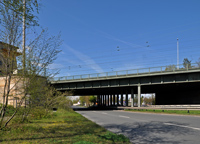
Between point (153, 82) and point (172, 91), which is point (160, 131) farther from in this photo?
point (172, 91)

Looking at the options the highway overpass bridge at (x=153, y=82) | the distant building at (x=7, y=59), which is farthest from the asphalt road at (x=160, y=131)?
the highway overpass bridge at (x=153, y=82)

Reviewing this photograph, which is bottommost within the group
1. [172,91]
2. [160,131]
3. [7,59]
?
[160,131]

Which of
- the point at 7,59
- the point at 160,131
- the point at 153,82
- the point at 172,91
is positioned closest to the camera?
the point at 7,59

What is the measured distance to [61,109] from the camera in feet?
66.9

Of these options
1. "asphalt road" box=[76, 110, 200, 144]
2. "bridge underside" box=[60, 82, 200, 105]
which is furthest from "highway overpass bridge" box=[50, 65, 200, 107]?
"asphalt road" box=[76, 110, 200, 144]

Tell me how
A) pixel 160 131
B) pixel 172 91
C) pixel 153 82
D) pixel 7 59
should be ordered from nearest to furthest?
pixel 7 59 → pixel 160 131 → pixel 153 82 → pixel 172 91

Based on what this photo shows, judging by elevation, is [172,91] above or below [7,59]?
below

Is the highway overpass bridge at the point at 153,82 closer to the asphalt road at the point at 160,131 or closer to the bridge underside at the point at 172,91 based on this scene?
the bridge underside at the point at 172,91

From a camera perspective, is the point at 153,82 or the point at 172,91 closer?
the point at 153,82

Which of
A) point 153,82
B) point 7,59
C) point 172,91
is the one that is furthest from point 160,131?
point 172,91

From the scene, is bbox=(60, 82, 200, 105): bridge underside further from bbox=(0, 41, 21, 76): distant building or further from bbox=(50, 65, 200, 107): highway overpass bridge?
bbox=(0, 41, 21, 76): distant building

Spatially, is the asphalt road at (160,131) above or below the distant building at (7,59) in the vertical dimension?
below

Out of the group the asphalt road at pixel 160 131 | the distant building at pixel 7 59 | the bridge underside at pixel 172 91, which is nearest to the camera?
the asphalt road at pixel 160 131

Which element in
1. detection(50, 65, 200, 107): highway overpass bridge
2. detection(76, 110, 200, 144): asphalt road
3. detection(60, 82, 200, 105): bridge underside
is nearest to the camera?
detection(76, 110, 200, 144): asphalt road
